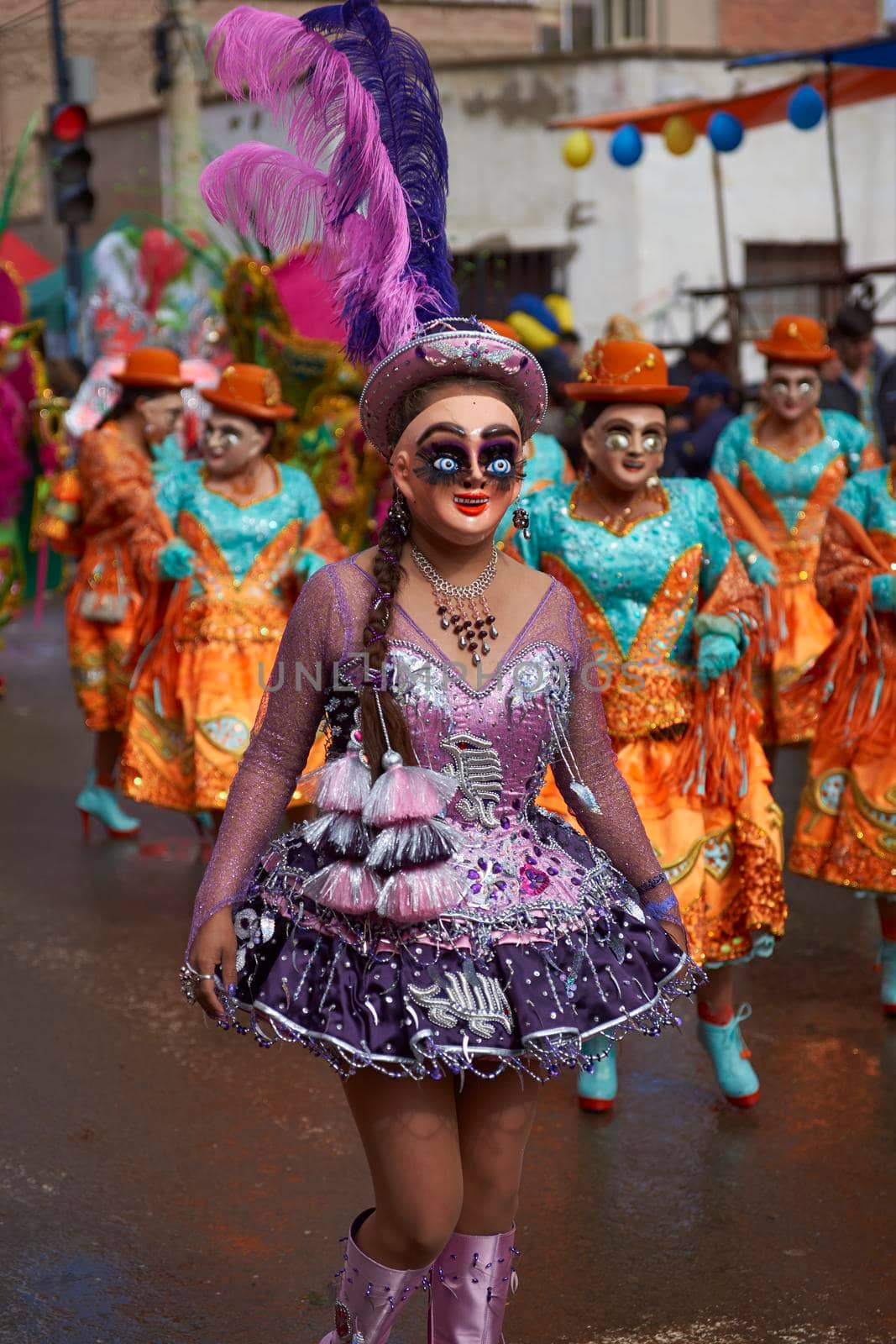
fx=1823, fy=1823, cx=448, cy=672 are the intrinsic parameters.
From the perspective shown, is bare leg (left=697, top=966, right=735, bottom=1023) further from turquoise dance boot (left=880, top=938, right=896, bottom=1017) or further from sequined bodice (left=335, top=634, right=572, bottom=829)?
sequined bodice (left=335, top=634, right=572, bottom=829)

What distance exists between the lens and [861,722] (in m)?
5.64

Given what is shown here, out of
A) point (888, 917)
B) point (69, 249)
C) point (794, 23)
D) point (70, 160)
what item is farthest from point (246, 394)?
point (794, 23)

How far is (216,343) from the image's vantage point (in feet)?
39.1

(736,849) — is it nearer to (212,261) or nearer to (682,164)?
(212,261)

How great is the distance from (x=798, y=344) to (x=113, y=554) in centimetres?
321

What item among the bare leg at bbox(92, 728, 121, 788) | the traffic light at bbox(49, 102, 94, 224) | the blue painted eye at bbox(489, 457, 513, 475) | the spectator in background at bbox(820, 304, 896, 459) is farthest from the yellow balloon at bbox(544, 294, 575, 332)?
the blue painted eye at bbox(489, 457, 513, 475)

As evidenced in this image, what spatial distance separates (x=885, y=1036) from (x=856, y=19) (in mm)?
21390

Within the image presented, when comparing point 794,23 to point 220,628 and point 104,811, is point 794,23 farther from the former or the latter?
point 220,628

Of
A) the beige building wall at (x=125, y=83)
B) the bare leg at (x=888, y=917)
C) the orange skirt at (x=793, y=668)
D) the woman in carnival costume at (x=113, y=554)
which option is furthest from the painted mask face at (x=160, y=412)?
the beige building wall at (x=125, y=83)

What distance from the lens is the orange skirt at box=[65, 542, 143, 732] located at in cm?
823

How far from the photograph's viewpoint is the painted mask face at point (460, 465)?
10.1 ft

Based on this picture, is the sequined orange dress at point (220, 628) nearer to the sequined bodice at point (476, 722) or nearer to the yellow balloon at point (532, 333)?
the sequined bodice at point (476, 722)

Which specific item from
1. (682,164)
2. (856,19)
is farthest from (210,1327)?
(856,19)

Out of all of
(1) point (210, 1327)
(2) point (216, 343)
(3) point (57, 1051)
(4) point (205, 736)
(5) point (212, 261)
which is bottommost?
(1) point (210, 1327)
